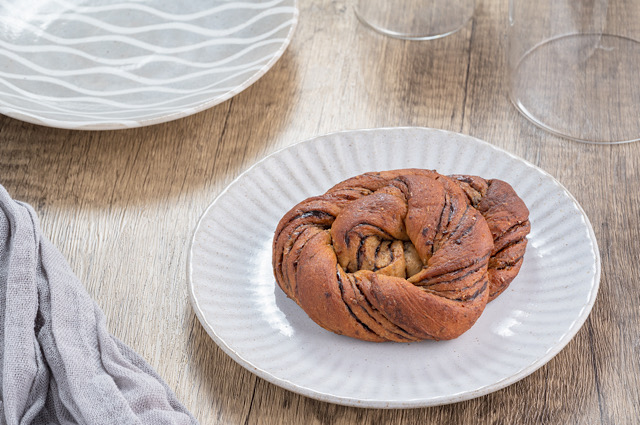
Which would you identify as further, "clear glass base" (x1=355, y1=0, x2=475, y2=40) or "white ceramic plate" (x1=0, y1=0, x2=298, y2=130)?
"clear glass base" (x1=355, y1=0, x2=475, y2=40)

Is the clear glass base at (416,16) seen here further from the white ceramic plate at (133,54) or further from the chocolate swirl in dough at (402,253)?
the chocolate swirl in dough at (402,253)

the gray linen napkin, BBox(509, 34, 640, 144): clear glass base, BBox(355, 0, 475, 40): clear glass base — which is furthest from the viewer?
BBox(355, 0, 475, 40): clear glass base

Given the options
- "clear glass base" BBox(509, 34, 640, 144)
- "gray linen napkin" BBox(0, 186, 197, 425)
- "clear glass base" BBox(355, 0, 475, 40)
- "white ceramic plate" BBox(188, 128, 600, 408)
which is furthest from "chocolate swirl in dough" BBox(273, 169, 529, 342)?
"clear glass base" BBox(355, 0, 475, 40)

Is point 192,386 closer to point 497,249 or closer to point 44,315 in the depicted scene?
point 44,315

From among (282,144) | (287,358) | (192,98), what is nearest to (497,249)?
(287,358)

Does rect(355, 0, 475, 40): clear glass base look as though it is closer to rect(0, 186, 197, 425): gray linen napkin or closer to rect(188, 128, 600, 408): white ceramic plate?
rect(188, 128, 600, 408): white ceramic plate

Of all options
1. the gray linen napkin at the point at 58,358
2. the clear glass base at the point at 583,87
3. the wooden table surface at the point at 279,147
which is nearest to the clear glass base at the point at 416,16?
the wooden table surface at the point at 279,147
